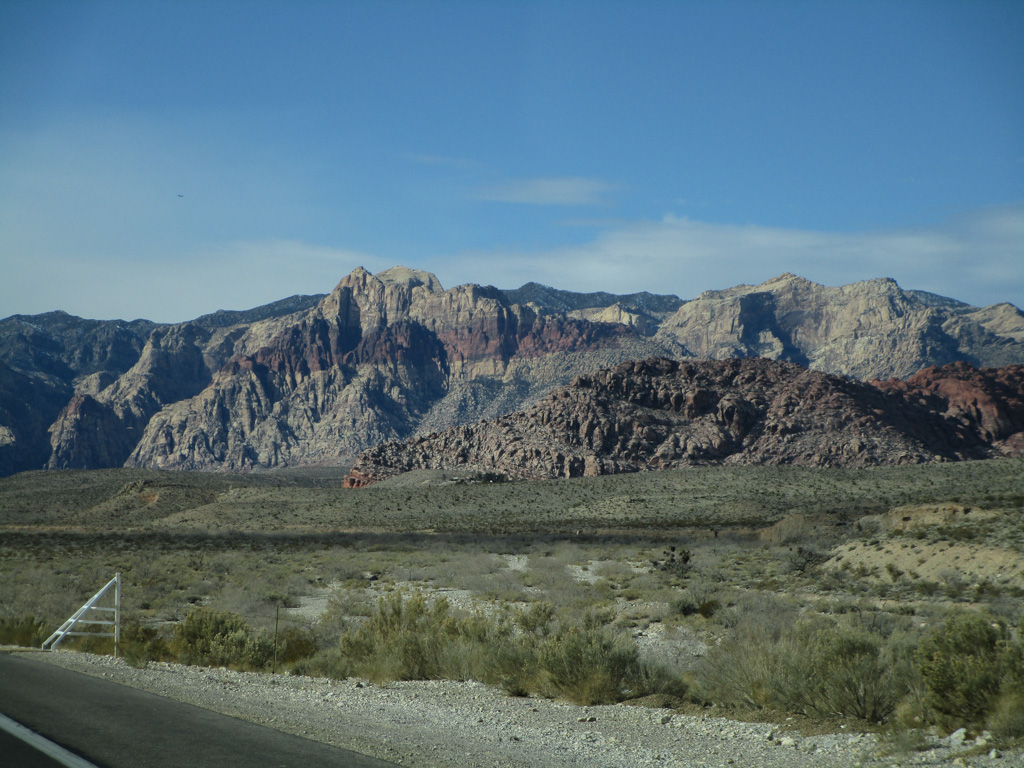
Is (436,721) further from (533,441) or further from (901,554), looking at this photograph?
(533,441)

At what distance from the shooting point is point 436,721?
988cm

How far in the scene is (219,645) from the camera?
1409 cm

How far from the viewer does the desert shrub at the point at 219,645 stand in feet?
45.8

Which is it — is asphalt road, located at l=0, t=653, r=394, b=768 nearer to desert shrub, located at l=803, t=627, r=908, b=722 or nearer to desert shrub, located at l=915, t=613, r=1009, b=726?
desert shrub, located at l=803, t=627, r=908, b=722

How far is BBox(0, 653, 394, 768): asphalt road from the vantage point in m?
7.14

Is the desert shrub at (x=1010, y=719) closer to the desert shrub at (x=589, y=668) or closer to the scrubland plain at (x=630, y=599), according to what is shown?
the scrubland plain at (x=630, y=599)

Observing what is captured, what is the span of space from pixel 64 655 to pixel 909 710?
1275 cm

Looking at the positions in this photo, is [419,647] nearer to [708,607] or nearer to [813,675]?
[813,675]

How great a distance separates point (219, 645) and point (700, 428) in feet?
346

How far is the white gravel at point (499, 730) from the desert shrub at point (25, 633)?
13.6 feet

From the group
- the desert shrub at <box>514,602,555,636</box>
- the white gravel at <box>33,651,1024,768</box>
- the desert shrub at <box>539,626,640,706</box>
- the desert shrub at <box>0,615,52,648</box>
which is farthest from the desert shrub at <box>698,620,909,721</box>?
the desert shrub at <box>0,615,52,648</box>

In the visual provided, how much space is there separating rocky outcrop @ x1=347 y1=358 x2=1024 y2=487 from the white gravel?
94033 mm

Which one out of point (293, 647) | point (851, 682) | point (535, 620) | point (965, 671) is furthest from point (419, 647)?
point (965, 671)

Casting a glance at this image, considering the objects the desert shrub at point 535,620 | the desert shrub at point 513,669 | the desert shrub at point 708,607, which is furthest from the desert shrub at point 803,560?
the desert shrub at point 513,669
